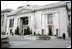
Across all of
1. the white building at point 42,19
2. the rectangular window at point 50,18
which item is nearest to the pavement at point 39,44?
the white building at point 42,19

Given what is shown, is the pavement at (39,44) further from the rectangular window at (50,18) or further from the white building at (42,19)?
the rectangular window at (50,18)

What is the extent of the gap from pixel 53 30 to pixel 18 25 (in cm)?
977

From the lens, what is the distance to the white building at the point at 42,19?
81.4 ft

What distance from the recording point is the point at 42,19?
91.6 ft

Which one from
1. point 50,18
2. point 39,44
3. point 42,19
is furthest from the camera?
point 42,19

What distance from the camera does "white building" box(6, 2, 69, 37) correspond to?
977 inches

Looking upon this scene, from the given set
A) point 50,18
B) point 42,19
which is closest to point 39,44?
point 50,18

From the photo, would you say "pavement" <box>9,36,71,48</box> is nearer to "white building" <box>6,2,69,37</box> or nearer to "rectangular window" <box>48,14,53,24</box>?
"white building" <box>6,2,69,37</box>

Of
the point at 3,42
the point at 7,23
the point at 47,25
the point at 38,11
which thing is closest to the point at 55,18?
the point at 47,25

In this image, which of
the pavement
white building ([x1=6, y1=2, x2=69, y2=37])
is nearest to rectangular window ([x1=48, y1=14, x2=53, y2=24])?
white building ([x1=6, y1=2, x2=69, y2=37])

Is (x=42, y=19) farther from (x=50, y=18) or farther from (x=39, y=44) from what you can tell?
(x=39, y=44)

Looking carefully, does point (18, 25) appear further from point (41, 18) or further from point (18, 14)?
point (41, 18)

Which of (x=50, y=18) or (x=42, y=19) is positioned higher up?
(x=50, y=18)

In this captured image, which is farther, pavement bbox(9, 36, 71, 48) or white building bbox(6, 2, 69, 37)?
white building bbox(6, 2, 69, 37)
